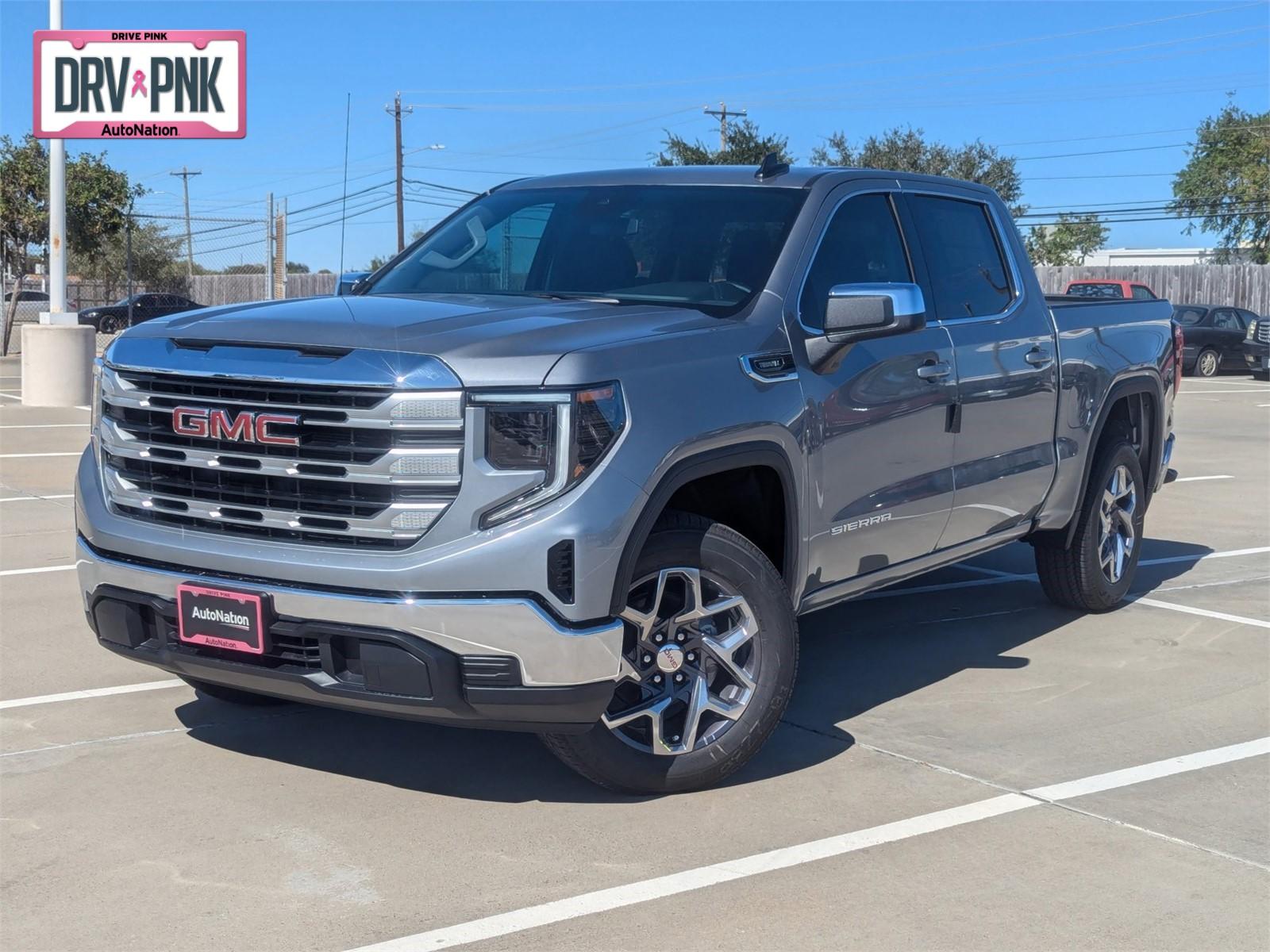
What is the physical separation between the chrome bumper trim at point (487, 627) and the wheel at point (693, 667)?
0.32m

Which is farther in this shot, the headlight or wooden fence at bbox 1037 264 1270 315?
wooden fence at bbox 1037 264 1270 315

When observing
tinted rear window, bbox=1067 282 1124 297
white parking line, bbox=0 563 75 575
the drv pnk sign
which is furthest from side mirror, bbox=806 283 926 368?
tinted rear window, bbox=1067 282 1124 297

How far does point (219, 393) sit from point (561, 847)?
1.69 metres

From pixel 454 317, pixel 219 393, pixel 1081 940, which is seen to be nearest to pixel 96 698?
pixel 219 393

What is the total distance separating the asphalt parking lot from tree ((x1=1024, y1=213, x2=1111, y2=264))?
7341 cm

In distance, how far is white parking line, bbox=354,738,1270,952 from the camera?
149 inches

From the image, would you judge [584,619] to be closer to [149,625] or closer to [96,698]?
[149,625]

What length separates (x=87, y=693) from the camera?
5875mm

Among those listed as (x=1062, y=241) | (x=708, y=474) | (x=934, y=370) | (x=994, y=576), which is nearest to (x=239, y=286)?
(x=994, y=576)

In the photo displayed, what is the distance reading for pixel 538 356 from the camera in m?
4.21

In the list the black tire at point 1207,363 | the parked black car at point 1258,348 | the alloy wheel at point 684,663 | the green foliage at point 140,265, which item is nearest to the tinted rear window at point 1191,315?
the black tire at point 1207,363

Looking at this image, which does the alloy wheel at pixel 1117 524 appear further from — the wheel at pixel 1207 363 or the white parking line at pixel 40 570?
the wheel at pixel 1207 363

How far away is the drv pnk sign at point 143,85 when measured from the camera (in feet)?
64.9

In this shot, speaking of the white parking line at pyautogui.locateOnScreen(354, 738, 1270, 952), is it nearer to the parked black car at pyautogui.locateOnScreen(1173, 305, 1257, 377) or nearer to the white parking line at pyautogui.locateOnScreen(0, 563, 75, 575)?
the white parking line at pyautogui.locateOnScreen(0, 563, 75, 575)
